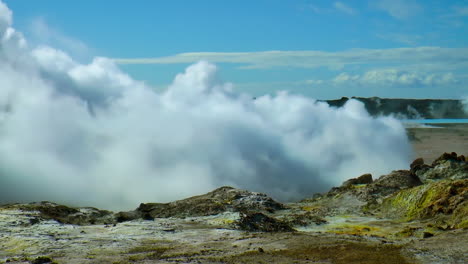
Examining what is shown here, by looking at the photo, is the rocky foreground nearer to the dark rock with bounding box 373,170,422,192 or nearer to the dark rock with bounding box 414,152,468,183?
the dark rock with bounding box 373,170,422,192

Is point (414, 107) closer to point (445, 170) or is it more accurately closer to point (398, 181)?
point (445, 170)

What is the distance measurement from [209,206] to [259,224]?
5.64 meters

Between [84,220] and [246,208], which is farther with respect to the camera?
[246,208]

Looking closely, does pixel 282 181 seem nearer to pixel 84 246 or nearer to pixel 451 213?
pixel 451 213

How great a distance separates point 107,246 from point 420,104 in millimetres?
179478

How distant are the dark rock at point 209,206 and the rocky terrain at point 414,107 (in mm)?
147118

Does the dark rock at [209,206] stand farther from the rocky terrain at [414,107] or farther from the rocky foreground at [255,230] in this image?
the rocky terrain at [414,107]

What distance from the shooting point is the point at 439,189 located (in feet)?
98.1

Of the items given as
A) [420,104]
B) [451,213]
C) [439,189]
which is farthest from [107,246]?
[420,104]

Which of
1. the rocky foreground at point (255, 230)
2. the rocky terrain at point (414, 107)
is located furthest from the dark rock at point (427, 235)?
the rocky terrain at point (414, 107)

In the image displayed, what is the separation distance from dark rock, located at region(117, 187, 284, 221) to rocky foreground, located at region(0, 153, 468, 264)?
0.20 ft

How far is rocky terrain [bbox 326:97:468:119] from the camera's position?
178 m

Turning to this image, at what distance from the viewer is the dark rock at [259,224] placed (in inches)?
969

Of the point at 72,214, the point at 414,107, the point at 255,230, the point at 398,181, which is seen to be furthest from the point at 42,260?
the point at 414,107
